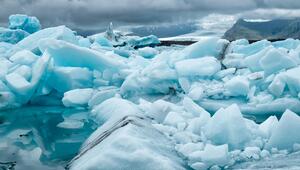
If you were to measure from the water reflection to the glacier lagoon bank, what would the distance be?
51 mm

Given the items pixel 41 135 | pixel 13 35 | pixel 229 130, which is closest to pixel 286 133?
pixel 229 130

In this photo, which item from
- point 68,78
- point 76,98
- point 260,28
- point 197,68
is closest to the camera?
point 197,68

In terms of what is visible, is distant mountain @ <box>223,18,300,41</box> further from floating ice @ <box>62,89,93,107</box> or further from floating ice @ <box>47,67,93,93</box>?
floating ice @ <box>62,89,93,107</box>

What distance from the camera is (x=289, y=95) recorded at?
19.9 ft

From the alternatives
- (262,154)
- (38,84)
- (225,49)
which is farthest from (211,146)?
(225,49)

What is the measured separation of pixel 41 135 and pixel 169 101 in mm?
2216

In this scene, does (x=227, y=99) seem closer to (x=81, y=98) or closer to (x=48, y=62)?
(x=81, y=98)

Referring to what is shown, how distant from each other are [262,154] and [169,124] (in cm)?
112

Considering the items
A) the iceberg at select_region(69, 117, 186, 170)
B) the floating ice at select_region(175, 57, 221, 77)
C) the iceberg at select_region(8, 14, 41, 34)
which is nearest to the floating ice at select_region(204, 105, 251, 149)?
the iceberg at select_region(69, 117, 186, 170)

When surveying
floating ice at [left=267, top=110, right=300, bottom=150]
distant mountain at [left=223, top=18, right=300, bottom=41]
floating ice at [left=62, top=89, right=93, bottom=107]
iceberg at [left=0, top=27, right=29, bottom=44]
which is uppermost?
floating ice at [left=267, top=110, right=300, bottom=150]

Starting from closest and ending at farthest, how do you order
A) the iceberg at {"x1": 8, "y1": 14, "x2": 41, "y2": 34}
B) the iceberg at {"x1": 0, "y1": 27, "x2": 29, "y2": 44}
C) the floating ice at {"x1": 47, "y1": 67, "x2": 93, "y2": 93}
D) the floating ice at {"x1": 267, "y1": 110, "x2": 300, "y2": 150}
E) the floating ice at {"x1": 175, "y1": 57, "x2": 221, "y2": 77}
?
1. the floating ice at {"x1": 267, "y1": 110, "x2": 300, "y2": 150}
2. the floating ice at {"x1": 175, "y1": 57, "x2": 221, "y2": 77}
3. the floating ice at {"x1": 47, "y1": 67, "x2": 93, "y2": 93}
4. the iceberg at {"x1": 0, "y1": 27, "x2": 29, "y2": 44}
5. the iceberg at {"x1": 8, "y1": 14, "x2": 41, "y2": 34}

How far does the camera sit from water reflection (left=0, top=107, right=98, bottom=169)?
4125 millimetres

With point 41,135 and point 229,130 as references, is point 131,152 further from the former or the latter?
point 41,135

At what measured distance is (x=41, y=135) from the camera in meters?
5.31
